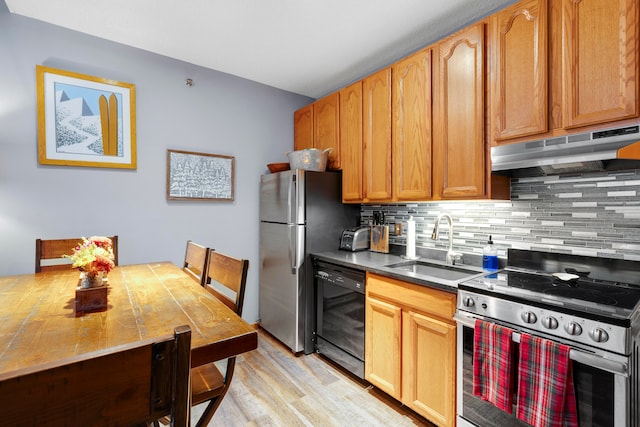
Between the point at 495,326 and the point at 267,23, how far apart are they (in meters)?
2.35

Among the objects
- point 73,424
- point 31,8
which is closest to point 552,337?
point 73,424

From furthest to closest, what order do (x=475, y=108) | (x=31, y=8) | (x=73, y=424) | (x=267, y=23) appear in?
(x=267, y=23), (x=31, y=8), (x=475, y=108), (x=73, y=424)

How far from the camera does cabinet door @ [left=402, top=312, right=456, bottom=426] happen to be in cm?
165

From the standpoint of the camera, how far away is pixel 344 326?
236cm

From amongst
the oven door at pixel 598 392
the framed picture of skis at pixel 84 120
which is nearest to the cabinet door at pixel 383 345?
the oven door at pixel 598 392

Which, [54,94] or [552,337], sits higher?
[54,94]

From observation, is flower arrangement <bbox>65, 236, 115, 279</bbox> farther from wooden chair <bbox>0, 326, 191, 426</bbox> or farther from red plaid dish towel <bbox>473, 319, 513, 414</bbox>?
red plaid dish towel <bbox>473, 319, 513, 414</bbox>

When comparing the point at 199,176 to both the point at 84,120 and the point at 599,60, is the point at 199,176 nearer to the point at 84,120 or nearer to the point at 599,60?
the point at 84,120

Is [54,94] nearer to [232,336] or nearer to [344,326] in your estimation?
[232,336]

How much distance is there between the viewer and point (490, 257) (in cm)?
196

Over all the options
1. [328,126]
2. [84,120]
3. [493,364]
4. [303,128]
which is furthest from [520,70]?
[84,120]

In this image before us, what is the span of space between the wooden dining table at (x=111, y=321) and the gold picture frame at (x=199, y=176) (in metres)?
1.25

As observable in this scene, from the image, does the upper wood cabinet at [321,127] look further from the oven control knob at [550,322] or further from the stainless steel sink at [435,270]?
the oven control knob at [550,322]

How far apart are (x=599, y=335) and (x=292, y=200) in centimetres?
205
